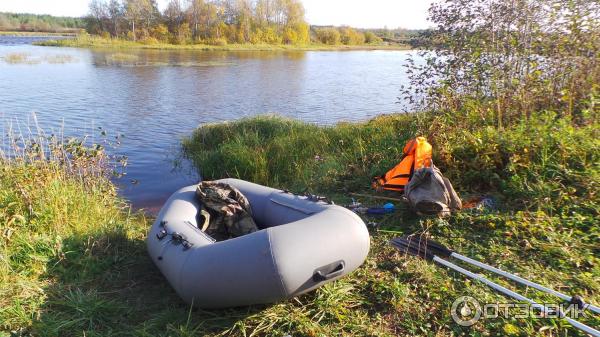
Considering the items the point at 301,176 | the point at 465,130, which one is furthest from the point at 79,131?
the point at 465,130

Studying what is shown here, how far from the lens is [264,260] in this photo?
2.43 meters

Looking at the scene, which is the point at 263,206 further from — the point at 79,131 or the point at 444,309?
the point at 79,131

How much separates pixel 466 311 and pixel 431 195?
129 cm

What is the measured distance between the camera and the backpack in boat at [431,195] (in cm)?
364

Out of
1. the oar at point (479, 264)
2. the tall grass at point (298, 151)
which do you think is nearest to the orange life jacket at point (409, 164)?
the tall grass at point (298, 151)

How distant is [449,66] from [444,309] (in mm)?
3764

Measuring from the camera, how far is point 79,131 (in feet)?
31.0

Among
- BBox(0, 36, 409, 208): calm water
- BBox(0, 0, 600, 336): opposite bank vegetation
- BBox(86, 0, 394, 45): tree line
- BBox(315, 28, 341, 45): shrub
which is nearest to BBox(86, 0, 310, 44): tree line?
BBox(86, 0, 394, 45): tree line

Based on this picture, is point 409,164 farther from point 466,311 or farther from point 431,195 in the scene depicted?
point 466,311

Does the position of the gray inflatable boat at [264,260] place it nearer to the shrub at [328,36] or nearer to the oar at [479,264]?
the oar at [479,264]

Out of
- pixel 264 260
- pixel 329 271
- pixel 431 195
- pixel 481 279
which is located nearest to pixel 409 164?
pixel 431 195

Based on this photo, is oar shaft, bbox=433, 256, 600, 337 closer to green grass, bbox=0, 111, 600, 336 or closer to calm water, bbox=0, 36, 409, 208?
green grass, bbox=0, 111, 600, 336

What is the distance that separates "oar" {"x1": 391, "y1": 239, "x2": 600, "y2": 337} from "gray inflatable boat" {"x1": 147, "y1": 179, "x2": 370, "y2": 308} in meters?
0.65

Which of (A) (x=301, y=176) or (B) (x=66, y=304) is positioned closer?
(B) (x=66, y=304)
